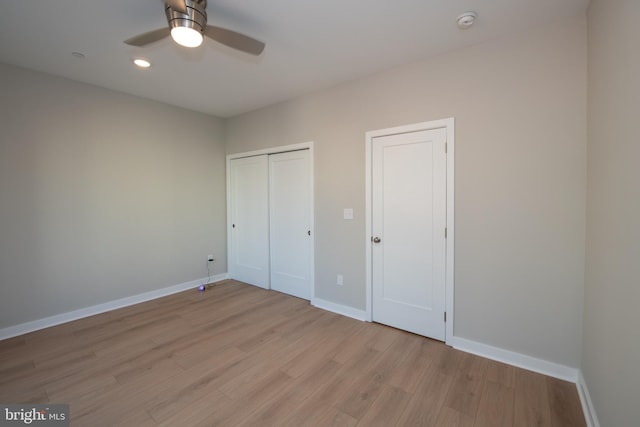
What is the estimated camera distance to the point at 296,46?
238cm

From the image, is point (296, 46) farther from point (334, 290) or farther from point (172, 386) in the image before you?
point (172, 386)

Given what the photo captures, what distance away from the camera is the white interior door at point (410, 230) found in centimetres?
254

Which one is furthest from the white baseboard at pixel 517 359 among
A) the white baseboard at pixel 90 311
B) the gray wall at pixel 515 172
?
the white baseboard at pixel 90 311

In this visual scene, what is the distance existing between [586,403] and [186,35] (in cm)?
349

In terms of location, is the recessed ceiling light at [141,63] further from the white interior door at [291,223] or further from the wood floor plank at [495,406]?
the wood floor plank at [495,406]

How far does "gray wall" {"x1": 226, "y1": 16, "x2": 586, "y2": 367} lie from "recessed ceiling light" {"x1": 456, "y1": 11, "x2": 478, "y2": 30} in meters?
0.37

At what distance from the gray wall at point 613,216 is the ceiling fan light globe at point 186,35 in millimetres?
2226

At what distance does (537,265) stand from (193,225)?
428cm

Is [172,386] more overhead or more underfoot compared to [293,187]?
more underfoot

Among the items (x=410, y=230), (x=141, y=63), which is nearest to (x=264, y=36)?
(x=141, y=63)

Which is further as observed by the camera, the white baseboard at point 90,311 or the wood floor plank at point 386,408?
the white baseboard at point 90,311

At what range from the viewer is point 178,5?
5.21ft

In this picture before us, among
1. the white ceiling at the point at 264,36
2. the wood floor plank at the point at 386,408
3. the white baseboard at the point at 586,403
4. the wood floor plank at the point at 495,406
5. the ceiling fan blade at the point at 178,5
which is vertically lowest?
the wood floor plank at the point at 386,408

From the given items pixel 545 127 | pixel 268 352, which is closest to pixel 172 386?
pixel 268 352
